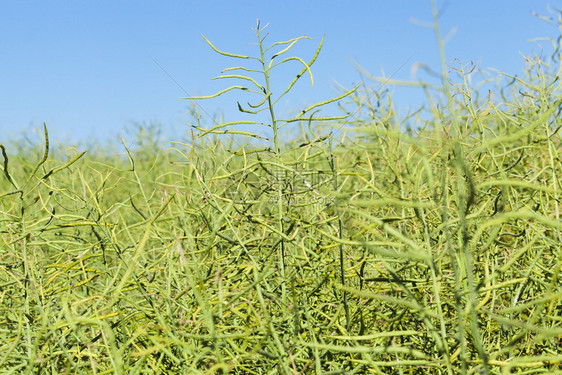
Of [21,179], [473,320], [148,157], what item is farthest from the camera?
[148,157]

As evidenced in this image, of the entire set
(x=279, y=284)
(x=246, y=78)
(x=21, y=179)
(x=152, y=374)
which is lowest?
(x=152, y=374)

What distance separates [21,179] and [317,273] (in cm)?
285

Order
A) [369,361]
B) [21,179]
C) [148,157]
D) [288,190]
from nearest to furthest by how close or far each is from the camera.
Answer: [369,361] → [288,190] → [21,179] → [148,157]

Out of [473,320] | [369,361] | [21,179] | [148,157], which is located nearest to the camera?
→ [473,320]

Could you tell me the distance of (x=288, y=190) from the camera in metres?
0.79

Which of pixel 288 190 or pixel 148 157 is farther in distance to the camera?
pixel 148 157

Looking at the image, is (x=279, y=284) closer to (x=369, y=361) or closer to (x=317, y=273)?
(x=317, y=273)

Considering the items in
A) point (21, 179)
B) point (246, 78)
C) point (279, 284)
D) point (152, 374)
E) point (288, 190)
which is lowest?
point (152, 374)

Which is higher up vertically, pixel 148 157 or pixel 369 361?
pixel 148 157

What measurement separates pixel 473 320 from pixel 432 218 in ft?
1.41

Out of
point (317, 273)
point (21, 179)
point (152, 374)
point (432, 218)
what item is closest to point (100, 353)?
point (152, 374)

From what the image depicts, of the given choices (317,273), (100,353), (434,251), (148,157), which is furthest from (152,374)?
(148,157)

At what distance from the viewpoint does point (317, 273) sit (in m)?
0.73

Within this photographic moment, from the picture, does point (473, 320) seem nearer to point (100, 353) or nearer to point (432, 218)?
point (432, 218)
